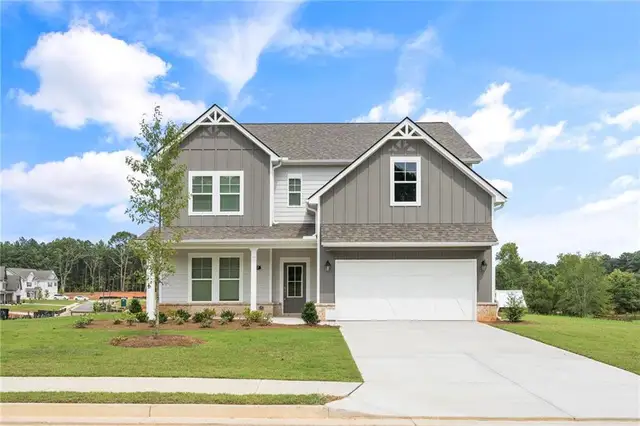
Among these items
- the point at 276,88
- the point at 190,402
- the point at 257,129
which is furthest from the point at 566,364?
the point at 257,129

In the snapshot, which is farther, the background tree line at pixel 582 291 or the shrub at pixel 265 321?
the background tree line at pixel 582 291

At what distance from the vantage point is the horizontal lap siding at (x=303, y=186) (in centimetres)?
2245

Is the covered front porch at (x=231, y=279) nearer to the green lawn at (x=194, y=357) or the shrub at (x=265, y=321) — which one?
the shrub at (x=265, y=321)

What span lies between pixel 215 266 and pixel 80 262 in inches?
4416

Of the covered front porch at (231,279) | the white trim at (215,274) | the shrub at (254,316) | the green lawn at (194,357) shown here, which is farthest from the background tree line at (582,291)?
the green lawn at (194,357)

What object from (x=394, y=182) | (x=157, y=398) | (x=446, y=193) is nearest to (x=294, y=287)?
(x=394, y=182)

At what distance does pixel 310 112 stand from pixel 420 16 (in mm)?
13274

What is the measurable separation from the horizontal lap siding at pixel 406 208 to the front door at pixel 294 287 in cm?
310

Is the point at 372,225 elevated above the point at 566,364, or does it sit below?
above

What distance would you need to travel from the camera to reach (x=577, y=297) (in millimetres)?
40938

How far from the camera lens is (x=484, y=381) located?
9188 mm

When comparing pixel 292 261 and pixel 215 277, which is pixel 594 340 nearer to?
pixel 292 261

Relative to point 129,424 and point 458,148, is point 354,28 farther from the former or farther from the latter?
point 129,424

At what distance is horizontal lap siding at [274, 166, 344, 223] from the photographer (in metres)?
22.5
